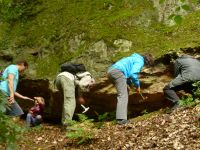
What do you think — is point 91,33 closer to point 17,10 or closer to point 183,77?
point 183,77

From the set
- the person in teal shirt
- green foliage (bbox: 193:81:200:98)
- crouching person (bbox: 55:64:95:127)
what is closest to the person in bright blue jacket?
crouching person (bbox: 55:64:95:127)

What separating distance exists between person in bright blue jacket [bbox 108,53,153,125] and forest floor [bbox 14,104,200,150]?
0.26 meters

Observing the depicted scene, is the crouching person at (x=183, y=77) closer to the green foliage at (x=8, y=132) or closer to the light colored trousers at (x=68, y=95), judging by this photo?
the light colored trousers at (x=68, y=95)

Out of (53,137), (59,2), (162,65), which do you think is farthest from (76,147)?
(59,2)

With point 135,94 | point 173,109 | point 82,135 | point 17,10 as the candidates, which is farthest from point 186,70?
point 17,10

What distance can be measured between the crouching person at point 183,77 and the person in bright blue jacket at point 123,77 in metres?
0.64

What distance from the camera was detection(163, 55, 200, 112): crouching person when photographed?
8078 millimetres

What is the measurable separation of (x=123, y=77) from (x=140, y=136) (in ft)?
5.37

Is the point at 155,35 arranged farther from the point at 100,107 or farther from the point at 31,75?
the point at 31,75

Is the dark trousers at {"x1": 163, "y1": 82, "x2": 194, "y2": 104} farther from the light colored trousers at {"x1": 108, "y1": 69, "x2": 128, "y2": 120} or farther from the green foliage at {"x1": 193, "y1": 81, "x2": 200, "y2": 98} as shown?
the light colored trousers at {"x1": 108, "y1": 69, "x2": 128, "y2": 120}

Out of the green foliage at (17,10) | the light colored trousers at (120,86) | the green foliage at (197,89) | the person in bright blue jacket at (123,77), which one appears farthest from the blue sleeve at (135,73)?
the green foliage at (17,10)

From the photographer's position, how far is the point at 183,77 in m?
8.09

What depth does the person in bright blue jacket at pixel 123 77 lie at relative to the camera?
801cm

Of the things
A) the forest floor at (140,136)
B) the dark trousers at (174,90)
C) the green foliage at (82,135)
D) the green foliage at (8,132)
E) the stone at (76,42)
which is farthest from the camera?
the stone at (76,42)
